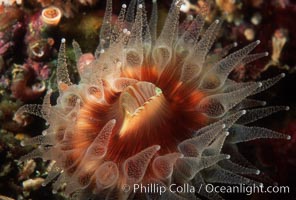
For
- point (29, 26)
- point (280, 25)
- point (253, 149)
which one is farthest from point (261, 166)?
point (29, 26)

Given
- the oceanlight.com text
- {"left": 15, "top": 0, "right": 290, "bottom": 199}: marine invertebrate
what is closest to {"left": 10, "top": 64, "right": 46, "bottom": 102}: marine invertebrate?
{"left": 15, "top": 0, "right": 290, "bottom": 199}: marine invertebrate

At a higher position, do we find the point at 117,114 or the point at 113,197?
the point at 117,114

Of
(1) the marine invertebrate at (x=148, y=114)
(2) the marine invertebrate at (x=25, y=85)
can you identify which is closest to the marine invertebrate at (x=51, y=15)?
(2) the marine invertebrate at (x=25, y=85)

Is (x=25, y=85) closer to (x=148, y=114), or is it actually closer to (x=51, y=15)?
(x=51, y=15)

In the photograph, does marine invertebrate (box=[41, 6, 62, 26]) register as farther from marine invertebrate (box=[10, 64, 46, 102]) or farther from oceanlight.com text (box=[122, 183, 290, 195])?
oceanlight.com text (box=[122, 183, 290, 195])

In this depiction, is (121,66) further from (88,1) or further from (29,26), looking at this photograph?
(29,26)

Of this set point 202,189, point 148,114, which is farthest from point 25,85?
point 202,189

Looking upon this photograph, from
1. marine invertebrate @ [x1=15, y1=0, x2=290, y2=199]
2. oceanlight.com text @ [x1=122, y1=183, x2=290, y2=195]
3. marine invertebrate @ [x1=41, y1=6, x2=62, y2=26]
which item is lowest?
oceanlight.com text @ [x1=122, y1=183, x2=290, y2=195]

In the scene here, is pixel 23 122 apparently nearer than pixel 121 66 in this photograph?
No

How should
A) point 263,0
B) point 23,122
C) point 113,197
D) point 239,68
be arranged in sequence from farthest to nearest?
point 23,122
point 239,68
point 263,0
point 113,197
